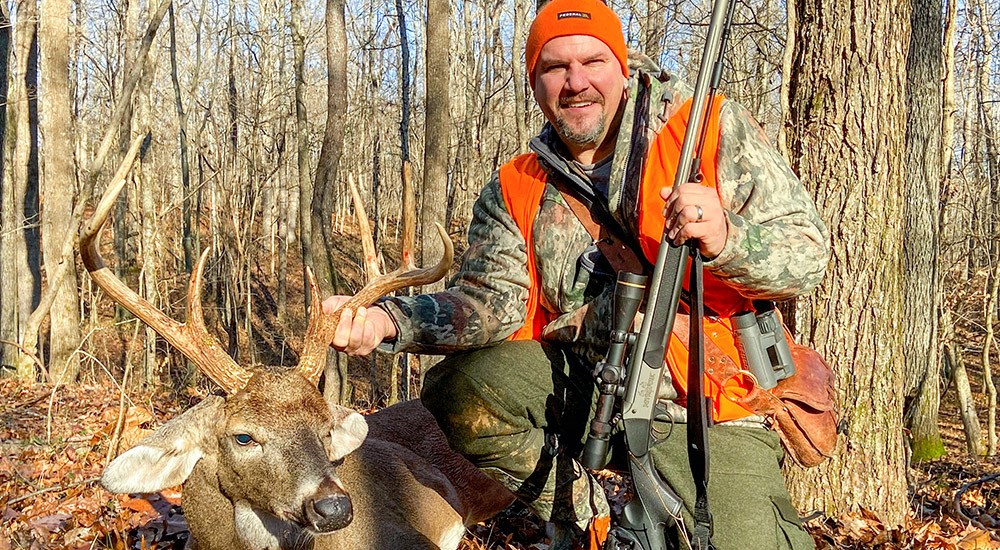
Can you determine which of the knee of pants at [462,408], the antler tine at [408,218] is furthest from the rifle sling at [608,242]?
the knee of pants at [462,408]

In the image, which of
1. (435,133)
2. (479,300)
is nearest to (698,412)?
(479,300)

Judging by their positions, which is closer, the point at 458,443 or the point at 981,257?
the point at 458,443

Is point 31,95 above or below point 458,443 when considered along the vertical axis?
above

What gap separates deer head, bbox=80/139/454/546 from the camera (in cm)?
330

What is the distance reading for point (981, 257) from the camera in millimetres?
23281

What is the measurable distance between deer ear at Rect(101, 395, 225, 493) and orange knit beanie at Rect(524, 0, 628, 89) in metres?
2.12

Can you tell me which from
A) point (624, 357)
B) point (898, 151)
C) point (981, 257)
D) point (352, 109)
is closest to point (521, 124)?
point (898, 151)

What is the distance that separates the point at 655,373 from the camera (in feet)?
10.6

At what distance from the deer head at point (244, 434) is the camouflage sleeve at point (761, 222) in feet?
3.76

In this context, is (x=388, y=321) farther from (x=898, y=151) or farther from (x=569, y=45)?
(x=898, y=151)

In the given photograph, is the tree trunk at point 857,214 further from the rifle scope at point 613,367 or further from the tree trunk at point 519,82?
the tree trunk at point 519,82

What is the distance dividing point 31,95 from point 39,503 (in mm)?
10995

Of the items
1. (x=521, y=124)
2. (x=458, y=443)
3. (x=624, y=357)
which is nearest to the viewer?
(x=624, y=357)

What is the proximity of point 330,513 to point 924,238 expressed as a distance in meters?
6.29
